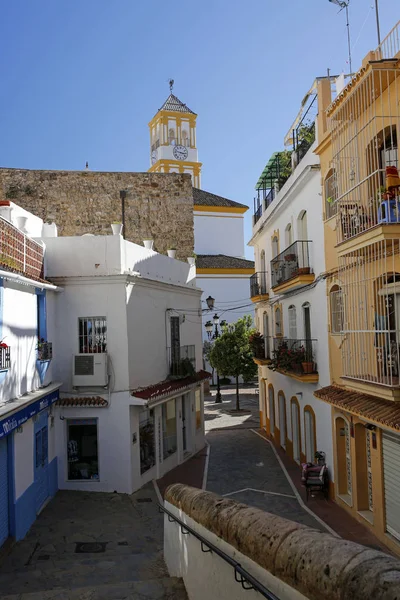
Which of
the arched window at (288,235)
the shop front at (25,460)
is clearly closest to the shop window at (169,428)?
the shop front at (25,460)

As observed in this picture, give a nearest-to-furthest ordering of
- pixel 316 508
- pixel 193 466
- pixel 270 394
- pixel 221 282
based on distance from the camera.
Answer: pixel 316 508
pixel 193 466
pixel 270 394
pixel 221 282

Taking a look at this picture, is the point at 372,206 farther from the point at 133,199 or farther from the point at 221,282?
the point at 221,282

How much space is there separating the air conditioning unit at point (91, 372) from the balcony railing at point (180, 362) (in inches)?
155

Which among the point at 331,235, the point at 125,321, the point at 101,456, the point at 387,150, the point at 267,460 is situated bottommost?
the point at 267,460

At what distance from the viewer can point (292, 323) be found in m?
19.5

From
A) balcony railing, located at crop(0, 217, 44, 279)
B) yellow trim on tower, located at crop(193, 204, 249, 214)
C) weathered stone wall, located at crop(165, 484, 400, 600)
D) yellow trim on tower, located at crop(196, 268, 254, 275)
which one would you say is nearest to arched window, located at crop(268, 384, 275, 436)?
balcony railing, located at crop(0, 217, 44, 279)

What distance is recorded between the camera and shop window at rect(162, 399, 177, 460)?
59.7 feet

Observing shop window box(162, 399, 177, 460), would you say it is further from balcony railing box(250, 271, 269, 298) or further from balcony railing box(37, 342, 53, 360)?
balcony railing box(250, 271, 269, 298)

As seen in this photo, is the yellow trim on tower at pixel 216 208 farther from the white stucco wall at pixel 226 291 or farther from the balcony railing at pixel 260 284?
the balcony railing at pixel 260 284

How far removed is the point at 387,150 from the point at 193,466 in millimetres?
12376

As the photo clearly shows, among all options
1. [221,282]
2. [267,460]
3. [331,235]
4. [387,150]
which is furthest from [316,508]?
[221,282]

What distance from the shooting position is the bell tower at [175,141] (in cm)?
5103

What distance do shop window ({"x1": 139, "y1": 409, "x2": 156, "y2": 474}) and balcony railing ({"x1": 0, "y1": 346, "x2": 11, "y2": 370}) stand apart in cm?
584

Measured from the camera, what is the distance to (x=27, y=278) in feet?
40.8
